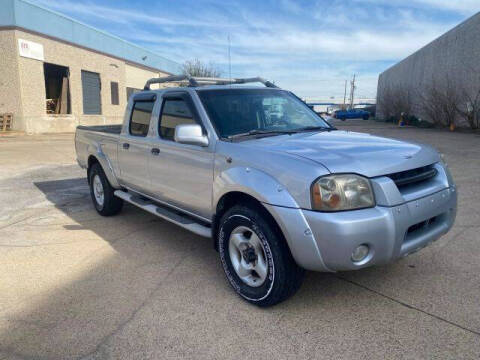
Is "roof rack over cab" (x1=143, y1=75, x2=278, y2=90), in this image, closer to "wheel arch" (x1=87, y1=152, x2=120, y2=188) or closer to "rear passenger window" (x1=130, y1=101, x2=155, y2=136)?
"rear passenger window" (x1=130, y1=101, x2=155, y2=136)

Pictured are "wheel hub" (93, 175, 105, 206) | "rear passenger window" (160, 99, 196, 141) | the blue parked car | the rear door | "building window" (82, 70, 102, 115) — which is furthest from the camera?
the blue parked car

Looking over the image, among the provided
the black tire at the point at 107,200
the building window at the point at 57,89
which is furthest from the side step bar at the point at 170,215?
the building window at the point at 57,89

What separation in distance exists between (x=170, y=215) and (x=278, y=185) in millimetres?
1685

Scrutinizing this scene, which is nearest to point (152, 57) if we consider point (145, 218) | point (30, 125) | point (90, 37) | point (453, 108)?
point (90, 37)

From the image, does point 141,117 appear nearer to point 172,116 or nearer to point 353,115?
point 172,116

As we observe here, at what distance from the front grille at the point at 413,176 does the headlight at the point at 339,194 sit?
327 mm

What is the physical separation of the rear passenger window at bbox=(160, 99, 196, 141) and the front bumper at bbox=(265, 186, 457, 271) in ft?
5.35

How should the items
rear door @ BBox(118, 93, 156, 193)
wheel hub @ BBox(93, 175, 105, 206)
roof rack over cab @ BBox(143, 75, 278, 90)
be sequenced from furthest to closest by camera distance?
1. wheel hub @ BBox(93, 175, 105, 206)
2. rear door @ BBox(118, 93, 156, 193)
3. roof rack over cab @ BBox(143, 75, 278, 90)

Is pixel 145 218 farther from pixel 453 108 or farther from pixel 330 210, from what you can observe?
pixel 453 108

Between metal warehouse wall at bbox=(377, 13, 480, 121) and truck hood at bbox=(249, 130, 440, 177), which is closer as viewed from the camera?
truck hood at bbox=(249, 130, 440, 177)

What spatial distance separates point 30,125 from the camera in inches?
861

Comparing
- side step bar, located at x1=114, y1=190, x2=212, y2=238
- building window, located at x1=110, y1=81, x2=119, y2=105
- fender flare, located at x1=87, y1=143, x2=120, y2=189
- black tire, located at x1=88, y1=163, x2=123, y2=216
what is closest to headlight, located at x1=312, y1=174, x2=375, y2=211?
side step bar, located at x1=114, y1=190, x2=212, y2=238

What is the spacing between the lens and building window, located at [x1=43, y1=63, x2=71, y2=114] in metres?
25.1

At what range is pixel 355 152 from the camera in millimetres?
2969
